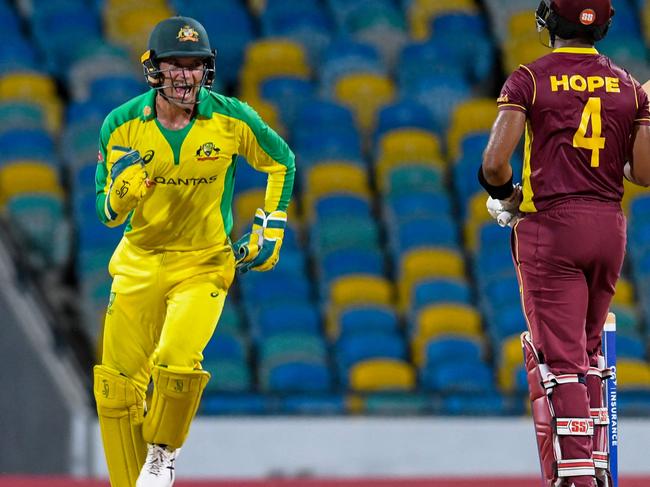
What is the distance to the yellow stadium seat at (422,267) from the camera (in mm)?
10438

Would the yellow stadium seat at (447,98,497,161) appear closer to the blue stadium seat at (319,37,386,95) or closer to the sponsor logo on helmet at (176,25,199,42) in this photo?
the blue stadium seat at (319,37,386,95)

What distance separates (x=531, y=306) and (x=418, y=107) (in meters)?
6.25

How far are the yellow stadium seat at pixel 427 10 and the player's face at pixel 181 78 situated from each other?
688 cm

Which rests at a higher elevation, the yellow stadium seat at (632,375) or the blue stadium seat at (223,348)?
the blue stadium seat at (223,348)

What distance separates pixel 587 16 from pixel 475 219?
541 cm

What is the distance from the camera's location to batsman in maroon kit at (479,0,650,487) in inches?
210

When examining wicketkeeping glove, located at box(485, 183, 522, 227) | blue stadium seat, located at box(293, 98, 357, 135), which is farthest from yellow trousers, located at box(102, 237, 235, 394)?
blue stadium seat, located at box(293, 98, 357, 135)

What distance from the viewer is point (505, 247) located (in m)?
10.5

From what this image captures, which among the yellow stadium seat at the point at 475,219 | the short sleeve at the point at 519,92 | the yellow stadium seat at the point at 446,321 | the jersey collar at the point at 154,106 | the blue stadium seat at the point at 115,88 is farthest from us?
the blue stadium seat at the point at 115,88

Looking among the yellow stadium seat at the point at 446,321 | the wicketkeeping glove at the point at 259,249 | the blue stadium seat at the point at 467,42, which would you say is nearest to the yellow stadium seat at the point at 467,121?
the blue stadium seat at the point at 467,42

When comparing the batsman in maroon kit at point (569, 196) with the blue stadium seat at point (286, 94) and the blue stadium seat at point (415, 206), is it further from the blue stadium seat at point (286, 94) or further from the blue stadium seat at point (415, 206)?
the blue stadium seat at point (286, 94)

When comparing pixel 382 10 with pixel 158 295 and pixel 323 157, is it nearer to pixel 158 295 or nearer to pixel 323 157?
pixel 323 157

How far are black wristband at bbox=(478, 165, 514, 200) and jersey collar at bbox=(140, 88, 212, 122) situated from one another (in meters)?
1.13

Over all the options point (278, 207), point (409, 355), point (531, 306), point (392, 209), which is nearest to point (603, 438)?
point (531, 306)
